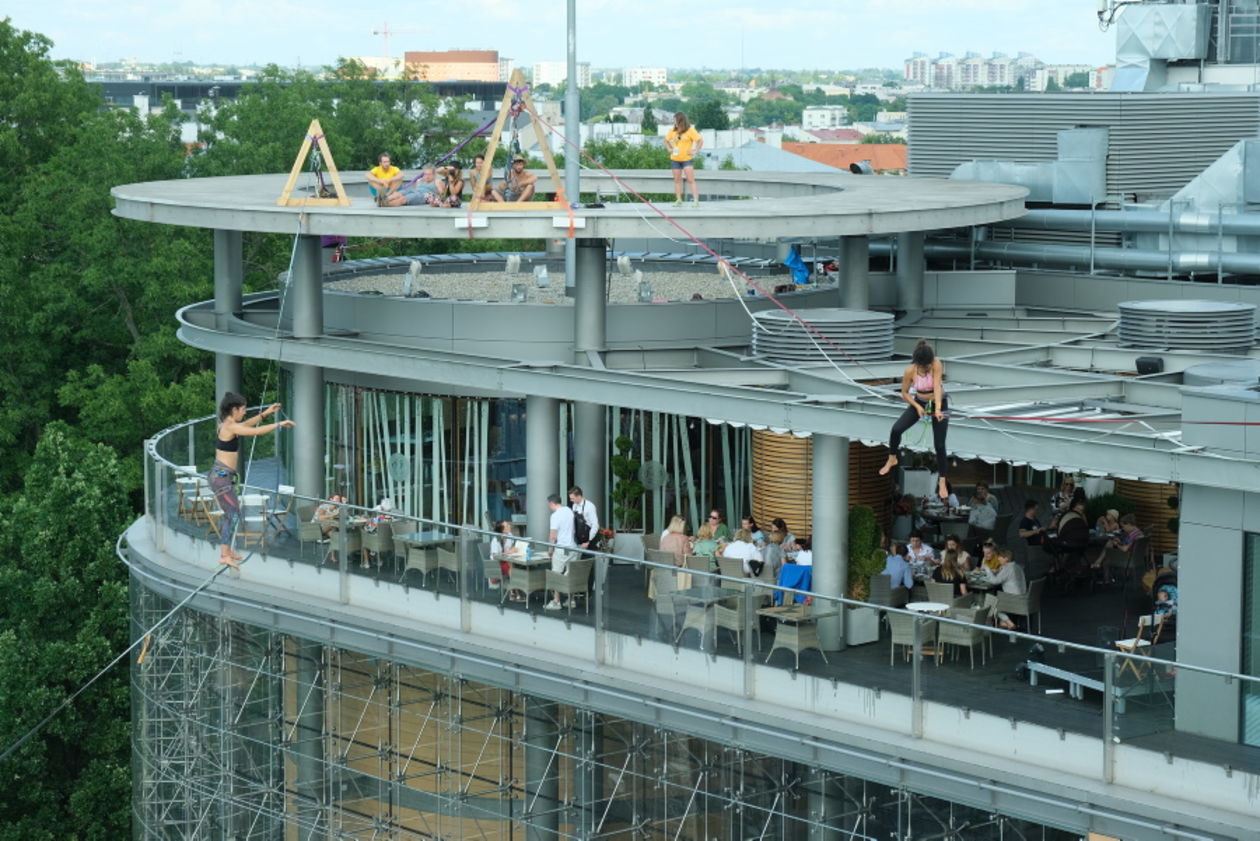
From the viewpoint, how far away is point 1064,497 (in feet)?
100

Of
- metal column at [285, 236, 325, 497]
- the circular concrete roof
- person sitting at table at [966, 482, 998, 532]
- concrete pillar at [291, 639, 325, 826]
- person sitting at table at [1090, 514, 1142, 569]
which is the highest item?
the circular concrete roof

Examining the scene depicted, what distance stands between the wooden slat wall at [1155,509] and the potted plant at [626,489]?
271 inches

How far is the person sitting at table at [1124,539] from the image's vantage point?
26.6 m

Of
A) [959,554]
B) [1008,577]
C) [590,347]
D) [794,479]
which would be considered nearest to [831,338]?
[794,479]

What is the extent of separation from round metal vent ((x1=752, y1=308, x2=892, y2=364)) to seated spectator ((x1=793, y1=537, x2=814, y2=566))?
8.76ft

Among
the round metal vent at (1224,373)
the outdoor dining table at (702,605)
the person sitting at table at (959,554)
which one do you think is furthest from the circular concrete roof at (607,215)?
the outdoor dining table at (702,605)

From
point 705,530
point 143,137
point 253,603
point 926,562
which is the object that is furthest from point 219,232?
point 143,137

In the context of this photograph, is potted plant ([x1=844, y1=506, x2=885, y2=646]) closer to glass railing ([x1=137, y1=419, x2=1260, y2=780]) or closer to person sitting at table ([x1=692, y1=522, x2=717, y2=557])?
glass railing ([x1=137, y1=419, x2=1260, y2=780])

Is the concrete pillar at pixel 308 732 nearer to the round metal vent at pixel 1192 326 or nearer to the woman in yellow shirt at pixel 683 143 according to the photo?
the woman in yellow shirt at pixel 683 143

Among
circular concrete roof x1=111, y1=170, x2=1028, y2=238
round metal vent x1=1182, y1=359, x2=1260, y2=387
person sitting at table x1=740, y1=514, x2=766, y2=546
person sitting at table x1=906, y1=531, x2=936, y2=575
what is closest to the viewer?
round metal vent x1=1182, y1=359, x2=1260, y2=387

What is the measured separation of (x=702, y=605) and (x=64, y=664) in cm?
2492

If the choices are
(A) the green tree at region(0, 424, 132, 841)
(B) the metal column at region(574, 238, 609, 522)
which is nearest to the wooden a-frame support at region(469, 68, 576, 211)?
(B) the metal column at region(574, 238, 609, 522)

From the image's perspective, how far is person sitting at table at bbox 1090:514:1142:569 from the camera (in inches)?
1048

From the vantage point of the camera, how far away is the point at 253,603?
27688mm
